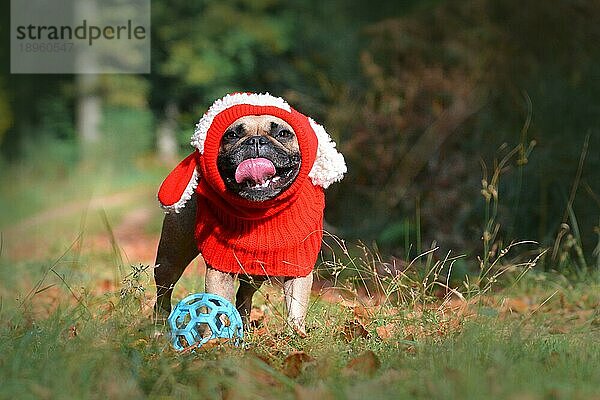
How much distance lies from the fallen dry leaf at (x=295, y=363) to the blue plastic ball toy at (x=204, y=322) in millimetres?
372

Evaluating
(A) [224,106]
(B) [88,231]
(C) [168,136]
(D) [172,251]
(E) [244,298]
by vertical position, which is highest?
(A) [224,106]

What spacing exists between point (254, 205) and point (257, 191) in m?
0.08

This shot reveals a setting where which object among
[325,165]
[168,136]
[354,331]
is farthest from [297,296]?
[168,136]

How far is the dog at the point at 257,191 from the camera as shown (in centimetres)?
368

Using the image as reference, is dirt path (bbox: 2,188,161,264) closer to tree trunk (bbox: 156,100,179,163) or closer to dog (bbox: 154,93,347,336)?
tree trunk (bbox: 156,100,179,163)

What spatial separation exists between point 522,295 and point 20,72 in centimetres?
Result: 1371

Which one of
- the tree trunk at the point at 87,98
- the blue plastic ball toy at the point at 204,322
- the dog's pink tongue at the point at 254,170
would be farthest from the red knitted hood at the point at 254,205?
the tree trunk at the point at 87,98

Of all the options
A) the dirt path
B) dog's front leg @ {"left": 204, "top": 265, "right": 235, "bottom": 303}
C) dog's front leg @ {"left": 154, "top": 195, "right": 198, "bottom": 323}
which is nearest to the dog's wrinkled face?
dog's front leg @ {"left": 204, "top": 265, "right": 235, "bottom": 303}

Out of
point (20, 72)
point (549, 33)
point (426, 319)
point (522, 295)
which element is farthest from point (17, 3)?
point (426, 319)

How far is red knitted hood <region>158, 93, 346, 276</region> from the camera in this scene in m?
3.77

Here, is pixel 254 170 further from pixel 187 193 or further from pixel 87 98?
pixel 87 98

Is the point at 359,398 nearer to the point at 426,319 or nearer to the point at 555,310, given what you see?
the point at 426,319

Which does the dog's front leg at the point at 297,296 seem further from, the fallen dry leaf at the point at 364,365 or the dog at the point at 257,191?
the fallen dry leaf at the point at 364,365

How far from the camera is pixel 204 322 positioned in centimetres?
355
